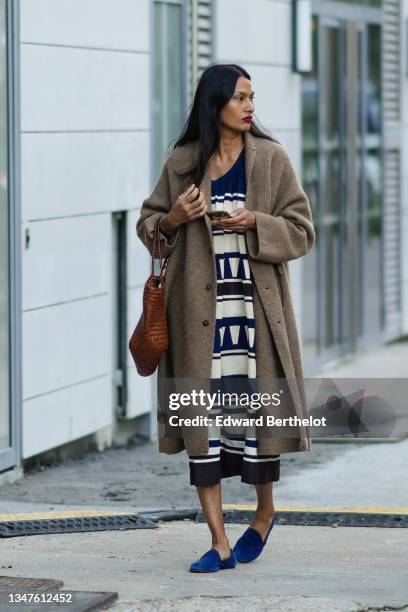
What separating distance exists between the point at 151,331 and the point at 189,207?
0.46 metres

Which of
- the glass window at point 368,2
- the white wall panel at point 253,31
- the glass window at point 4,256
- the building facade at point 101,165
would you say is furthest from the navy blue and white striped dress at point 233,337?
the glass window at point 368,2

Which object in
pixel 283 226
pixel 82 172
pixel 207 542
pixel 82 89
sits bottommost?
pixel 207 542

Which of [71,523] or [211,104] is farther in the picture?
[71,523]

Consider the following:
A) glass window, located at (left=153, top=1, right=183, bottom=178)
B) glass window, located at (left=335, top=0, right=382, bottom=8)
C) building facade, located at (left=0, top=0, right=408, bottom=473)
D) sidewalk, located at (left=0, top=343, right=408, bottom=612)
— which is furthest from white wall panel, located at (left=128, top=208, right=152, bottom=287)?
glass window, located at (left=335, top=0, right=382, bottom=8)

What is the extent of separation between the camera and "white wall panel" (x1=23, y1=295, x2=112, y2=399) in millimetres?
8164

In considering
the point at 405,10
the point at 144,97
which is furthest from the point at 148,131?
the point at 405,10

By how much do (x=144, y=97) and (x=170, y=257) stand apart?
3.60 meters

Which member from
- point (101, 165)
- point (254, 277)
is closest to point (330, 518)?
point (254, 277)

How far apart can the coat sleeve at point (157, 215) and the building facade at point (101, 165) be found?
650 mm

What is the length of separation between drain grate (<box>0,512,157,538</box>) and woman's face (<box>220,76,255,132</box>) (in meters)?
1.93

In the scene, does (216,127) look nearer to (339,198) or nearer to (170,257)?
(170,257)

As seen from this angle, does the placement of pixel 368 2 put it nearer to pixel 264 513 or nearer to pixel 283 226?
pixel 283 226

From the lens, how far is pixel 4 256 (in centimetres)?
792

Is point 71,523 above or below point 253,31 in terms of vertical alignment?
below
